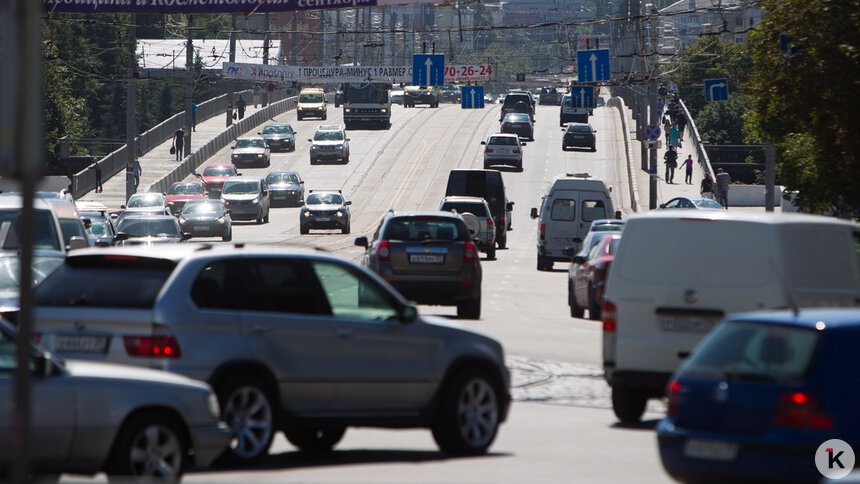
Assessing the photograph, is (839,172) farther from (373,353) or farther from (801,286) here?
(373,353)

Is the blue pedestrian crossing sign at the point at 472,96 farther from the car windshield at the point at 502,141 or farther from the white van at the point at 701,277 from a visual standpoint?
the white van at the point at 701,277

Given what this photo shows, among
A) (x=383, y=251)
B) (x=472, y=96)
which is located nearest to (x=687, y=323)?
(x=383, y=251)

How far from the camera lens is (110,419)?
760 cm

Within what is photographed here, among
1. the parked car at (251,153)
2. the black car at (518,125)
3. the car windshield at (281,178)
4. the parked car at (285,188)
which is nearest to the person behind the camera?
the parked car at (285,188)

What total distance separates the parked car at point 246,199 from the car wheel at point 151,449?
42.2 m

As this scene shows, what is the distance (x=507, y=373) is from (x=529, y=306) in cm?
1331

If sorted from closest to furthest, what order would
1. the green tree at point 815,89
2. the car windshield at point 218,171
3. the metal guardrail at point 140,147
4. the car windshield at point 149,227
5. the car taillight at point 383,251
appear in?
the green tree at point 815,89 → the car taillight at point 383,251 → the car windshield at point 149,227 → the car windshield at point 218,171 → the metal guardrail at point 140,147

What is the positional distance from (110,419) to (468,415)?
327cm

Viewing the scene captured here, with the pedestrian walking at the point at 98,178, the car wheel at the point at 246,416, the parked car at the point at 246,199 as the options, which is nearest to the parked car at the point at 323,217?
the parked car at the point at 246,199

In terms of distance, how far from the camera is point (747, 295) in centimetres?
1117

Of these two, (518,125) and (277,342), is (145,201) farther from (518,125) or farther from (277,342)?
(518,125)

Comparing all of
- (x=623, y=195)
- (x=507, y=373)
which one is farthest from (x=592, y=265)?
(x=623, y=195)

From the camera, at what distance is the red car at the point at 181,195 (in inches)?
1951

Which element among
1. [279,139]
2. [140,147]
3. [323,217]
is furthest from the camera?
[279,139]
